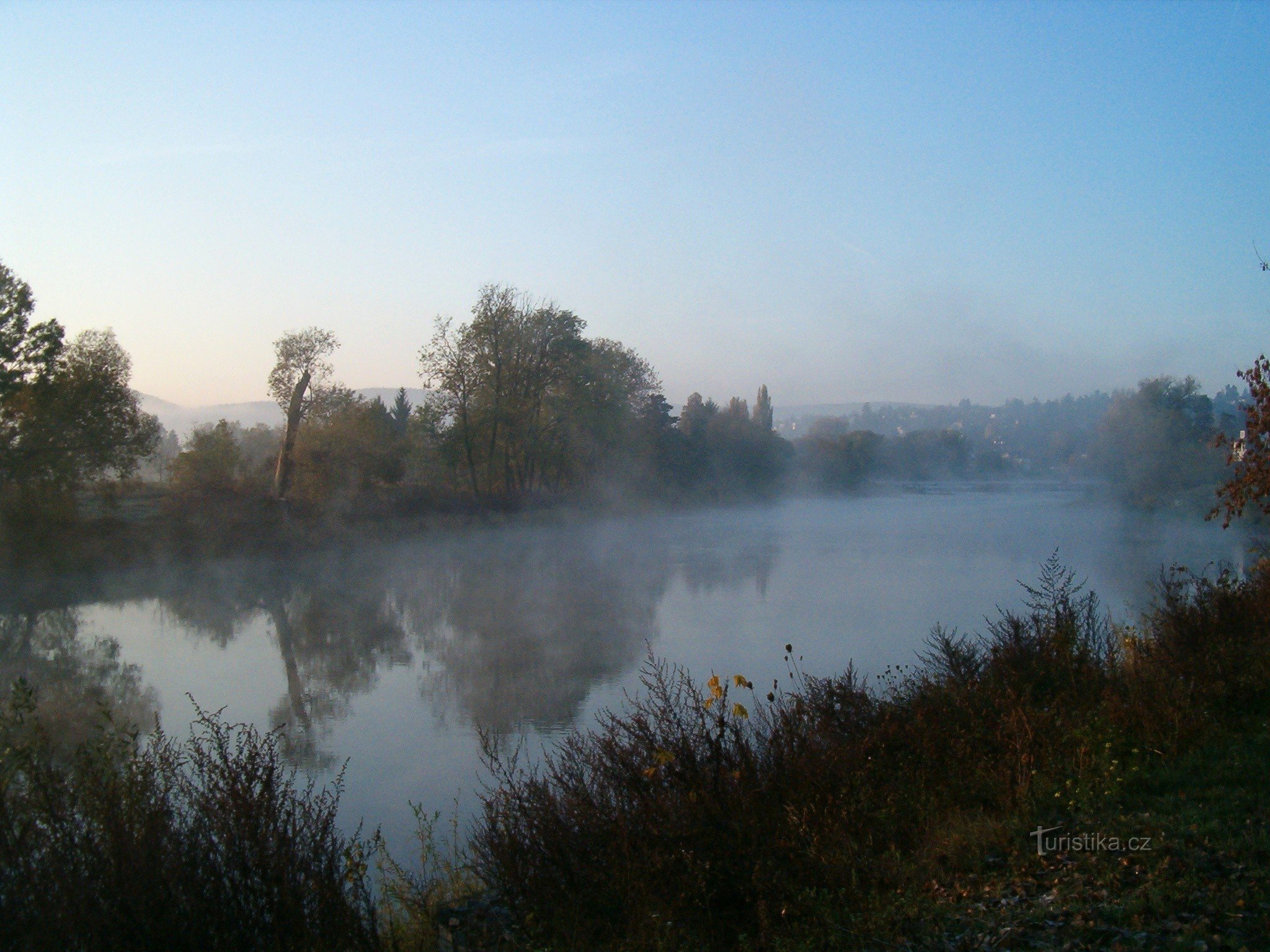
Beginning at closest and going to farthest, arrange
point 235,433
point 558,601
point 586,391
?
point 558,601
point 235,433
point 586,391

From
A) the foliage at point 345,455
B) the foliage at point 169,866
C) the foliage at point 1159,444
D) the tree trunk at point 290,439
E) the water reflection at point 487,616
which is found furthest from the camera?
the foliage at point 1159,444

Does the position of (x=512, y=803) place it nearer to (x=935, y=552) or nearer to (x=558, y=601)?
(x=558, y=601)

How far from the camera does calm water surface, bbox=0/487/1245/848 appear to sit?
11.2 m

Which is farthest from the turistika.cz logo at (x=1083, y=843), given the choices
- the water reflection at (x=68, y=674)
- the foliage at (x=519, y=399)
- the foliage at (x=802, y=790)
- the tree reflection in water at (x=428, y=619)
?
the foliage at (x=519, y=399)

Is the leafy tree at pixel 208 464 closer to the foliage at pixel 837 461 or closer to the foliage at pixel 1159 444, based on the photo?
the foliage at pixel 1159 444

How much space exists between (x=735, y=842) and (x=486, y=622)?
14.5 m

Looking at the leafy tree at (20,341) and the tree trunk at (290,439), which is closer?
the leafy tree at (20,341)

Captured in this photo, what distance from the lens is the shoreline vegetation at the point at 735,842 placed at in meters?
3.91

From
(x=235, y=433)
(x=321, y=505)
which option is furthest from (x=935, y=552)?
(x=235, y=433)

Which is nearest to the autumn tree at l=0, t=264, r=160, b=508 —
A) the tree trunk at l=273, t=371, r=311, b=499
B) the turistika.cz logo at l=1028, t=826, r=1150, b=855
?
the tree trunk at l=273, t=371, r=311, b=499

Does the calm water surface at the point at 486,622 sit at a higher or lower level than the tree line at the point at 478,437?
lower

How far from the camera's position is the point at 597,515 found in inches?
1714

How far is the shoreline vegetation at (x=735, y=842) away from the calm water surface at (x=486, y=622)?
8.01ft

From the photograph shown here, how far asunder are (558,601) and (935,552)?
14.5 meters
